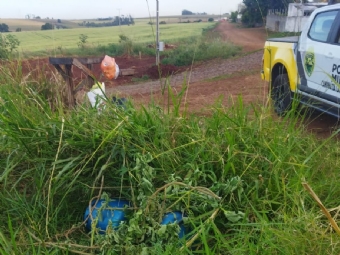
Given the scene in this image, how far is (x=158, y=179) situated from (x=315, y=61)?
3.23 meters

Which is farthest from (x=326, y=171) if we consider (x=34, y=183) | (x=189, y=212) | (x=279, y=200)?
(x=34, y=183)

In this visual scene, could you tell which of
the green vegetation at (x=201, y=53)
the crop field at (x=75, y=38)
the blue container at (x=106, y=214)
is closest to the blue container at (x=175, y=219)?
the blue container at (x=106, y=214)

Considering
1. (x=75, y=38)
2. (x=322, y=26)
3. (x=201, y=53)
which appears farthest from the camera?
(x=75, y=38)

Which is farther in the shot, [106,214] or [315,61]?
[315,61]

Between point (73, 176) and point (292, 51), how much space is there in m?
3.95

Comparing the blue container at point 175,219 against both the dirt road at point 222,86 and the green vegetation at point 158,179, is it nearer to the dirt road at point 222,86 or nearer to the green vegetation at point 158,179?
the green vegetation at point 158,179

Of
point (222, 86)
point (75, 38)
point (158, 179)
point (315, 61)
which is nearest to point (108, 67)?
point (222, 86)

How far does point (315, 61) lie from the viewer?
4871 mm

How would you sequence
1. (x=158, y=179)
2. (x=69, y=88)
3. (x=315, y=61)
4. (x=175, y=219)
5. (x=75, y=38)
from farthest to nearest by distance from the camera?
(x=75, y=38)
(x=315, y=61)
(x=69, y=88)
(x=158, y=179)
(x=175, y=219)

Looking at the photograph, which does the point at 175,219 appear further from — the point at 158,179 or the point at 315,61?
the point at 315,61

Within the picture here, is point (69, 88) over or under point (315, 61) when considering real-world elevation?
under

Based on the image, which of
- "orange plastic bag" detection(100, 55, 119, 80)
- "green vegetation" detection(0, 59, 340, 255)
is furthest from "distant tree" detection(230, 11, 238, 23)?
"green vegetation" detection(0, 59, 340, 255)

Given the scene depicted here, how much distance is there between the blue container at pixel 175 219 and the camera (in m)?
2.32

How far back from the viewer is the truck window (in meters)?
4.82
